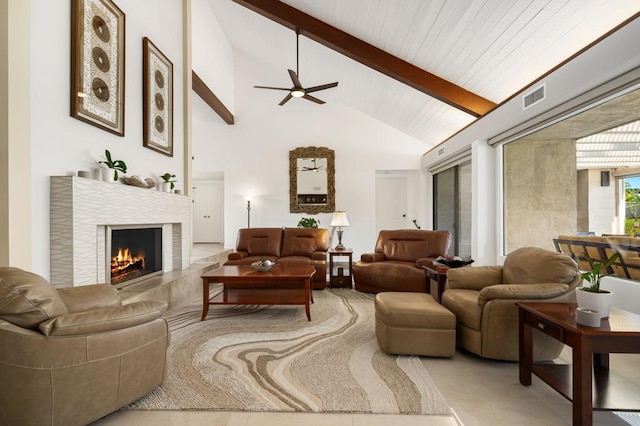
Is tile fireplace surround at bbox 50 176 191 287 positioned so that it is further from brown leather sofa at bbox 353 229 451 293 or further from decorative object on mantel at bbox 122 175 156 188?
brown leather sofa at bbox 353 229 451 293

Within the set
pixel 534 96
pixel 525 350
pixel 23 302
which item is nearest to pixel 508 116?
pixel 534 96

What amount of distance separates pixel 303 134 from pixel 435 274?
5.14 m

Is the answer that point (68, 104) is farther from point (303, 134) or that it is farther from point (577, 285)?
point (303, 134)

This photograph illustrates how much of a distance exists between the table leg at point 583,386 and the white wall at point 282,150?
6.16 m

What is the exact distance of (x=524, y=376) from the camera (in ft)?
7.10

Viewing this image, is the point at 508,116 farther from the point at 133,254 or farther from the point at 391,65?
the point at 133,254

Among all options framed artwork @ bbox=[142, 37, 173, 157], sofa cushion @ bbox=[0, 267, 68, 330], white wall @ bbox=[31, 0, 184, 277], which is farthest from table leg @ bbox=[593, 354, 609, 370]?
framed artwork @ bbox=[142, 37, 173, 157]

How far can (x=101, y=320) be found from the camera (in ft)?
5.60

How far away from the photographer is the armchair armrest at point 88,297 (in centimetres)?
204

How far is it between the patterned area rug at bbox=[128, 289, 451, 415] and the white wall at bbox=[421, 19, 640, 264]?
7.49 feet

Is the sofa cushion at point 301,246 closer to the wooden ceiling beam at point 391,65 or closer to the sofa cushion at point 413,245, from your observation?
the sofa cushion at point 413,245

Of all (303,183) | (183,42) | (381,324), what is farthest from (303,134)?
(381,324)

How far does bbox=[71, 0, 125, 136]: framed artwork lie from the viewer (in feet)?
9.55

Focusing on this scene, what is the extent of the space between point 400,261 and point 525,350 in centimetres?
301
